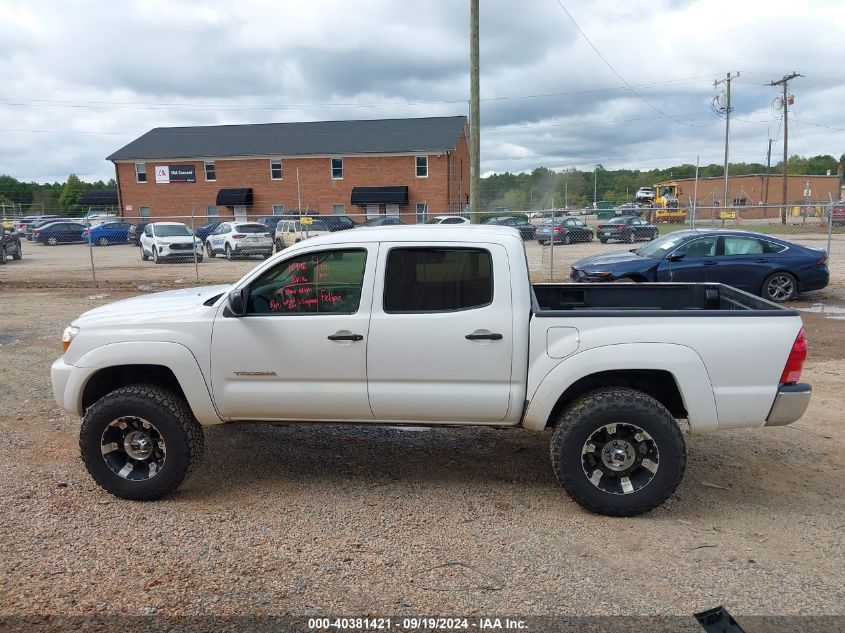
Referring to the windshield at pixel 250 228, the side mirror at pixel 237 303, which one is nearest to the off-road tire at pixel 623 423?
the side mirror at pixel 237 303

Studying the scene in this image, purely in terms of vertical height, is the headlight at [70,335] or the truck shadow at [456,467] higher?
the headlight at [70,335]

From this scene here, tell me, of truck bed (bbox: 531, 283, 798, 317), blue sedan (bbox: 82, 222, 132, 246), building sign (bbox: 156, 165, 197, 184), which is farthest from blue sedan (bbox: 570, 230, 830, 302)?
building sign (bbox: 156, 165, 197, 184)

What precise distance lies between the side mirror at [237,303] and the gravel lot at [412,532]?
4.24 feet

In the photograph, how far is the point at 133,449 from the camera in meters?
4.47

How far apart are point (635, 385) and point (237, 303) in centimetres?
265

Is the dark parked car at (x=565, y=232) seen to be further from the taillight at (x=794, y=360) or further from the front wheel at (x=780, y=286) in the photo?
the taillight at (x=794, y=360)

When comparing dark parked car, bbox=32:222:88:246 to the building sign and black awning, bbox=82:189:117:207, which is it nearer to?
the building sign

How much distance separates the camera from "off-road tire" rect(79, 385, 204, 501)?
4371 millimetres

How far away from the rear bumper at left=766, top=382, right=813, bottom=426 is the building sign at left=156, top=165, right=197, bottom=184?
49.4 meters

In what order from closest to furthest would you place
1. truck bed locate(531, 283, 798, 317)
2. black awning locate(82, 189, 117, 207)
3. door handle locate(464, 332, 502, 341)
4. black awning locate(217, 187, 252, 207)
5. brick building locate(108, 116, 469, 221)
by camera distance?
door handle locate(464, 332, 502, 341), truck bed locate(531, 283, 798, 317), brick building locate(108, 116, 469, 221), black awning locate(217, 187, 252, 207), black awning locate(82, 189, 117, 207)

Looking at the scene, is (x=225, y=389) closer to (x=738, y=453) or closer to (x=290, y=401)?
(x=290, y=401)

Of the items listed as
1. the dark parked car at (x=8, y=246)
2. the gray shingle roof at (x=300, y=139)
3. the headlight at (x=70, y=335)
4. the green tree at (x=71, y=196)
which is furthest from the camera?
the green tree at (x=71, y=196)

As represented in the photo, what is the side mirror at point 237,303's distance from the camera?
427 centimetres

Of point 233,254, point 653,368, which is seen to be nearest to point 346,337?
A: point 653,368
